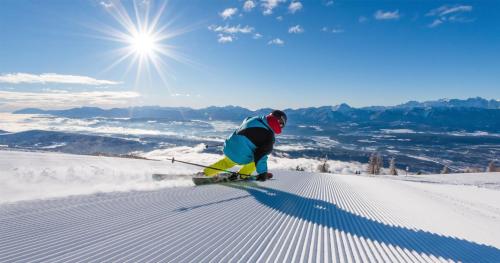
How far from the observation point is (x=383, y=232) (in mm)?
5699

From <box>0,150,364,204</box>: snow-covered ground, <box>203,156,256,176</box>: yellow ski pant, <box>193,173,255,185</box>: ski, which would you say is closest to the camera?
<box>0,150,364,204</box>: snow-covered ground

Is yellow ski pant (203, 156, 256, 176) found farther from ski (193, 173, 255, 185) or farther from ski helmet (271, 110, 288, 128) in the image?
ski helmet (271, 110, 288, 128)

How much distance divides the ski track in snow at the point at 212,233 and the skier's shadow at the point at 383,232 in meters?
0.02

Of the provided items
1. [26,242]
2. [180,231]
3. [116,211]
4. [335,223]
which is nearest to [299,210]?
[335,223]

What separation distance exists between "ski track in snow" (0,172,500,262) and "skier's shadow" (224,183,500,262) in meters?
0.02

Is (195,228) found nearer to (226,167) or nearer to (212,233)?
(212,233)

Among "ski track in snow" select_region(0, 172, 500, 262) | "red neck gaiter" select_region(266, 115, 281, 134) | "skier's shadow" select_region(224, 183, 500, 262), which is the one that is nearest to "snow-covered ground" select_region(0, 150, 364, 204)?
"ski track in snow" select_region(0, 172, 500, 262)

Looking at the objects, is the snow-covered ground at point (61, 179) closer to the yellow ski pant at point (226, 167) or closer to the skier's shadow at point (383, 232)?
the yellow ski pant at point (226, 167)

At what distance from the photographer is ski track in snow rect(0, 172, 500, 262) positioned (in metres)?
3.56

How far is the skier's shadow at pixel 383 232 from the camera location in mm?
4871

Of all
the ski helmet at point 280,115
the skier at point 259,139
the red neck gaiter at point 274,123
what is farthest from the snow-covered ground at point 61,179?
the ski helmet at point 280,115

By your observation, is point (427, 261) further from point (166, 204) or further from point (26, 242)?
point (26, 242)

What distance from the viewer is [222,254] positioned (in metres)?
3.65

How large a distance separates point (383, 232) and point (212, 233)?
313 cm
